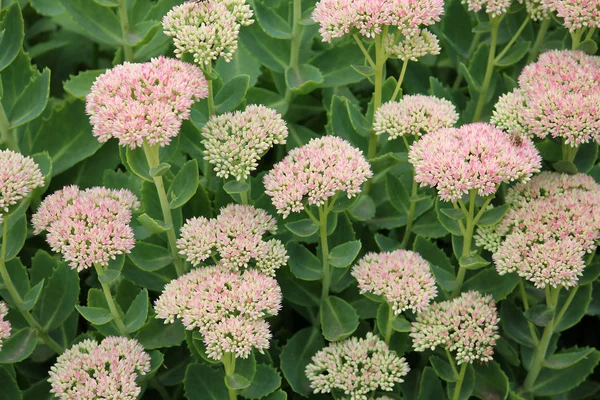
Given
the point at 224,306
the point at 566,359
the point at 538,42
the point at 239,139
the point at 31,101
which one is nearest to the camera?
the point at 224,306

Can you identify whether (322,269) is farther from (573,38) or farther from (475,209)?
(573,38)

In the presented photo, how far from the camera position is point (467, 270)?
5.75 feet

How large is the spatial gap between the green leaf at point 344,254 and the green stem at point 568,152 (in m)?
0.49

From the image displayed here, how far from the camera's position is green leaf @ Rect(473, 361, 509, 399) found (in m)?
1.62

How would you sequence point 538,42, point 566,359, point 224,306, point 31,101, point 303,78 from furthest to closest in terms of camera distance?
1. point 538,42
2. point 303,78
3. point 31,101
4. point 566,359
5. point 224,306

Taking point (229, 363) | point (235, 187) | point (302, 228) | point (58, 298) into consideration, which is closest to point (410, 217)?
point (302, 228)

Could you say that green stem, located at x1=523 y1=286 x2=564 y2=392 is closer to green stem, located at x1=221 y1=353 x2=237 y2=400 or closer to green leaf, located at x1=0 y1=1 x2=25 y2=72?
green stem, located at x1=221 y1=353 x2=237 y2=400

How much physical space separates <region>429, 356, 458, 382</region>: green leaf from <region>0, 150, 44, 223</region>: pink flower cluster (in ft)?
2.58

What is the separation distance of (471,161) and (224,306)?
0.49 meters

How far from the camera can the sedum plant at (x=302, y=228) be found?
147cm

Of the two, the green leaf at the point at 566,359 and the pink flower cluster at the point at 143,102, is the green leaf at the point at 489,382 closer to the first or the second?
the green leaf at the point at 566,359

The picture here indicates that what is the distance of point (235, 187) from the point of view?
1548mm

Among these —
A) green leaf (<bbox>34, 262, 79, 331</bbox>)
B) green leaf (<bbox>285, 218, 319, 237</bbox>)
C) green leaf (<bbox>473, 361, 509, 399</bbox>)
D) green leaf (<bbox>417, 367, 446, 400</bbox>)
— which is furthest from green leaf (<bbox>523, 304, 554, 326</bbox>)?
green leaf (<bbox>34, 262, 79, 331</bbox>)

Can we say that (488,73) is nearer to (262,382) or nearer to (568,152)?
(568,152)
